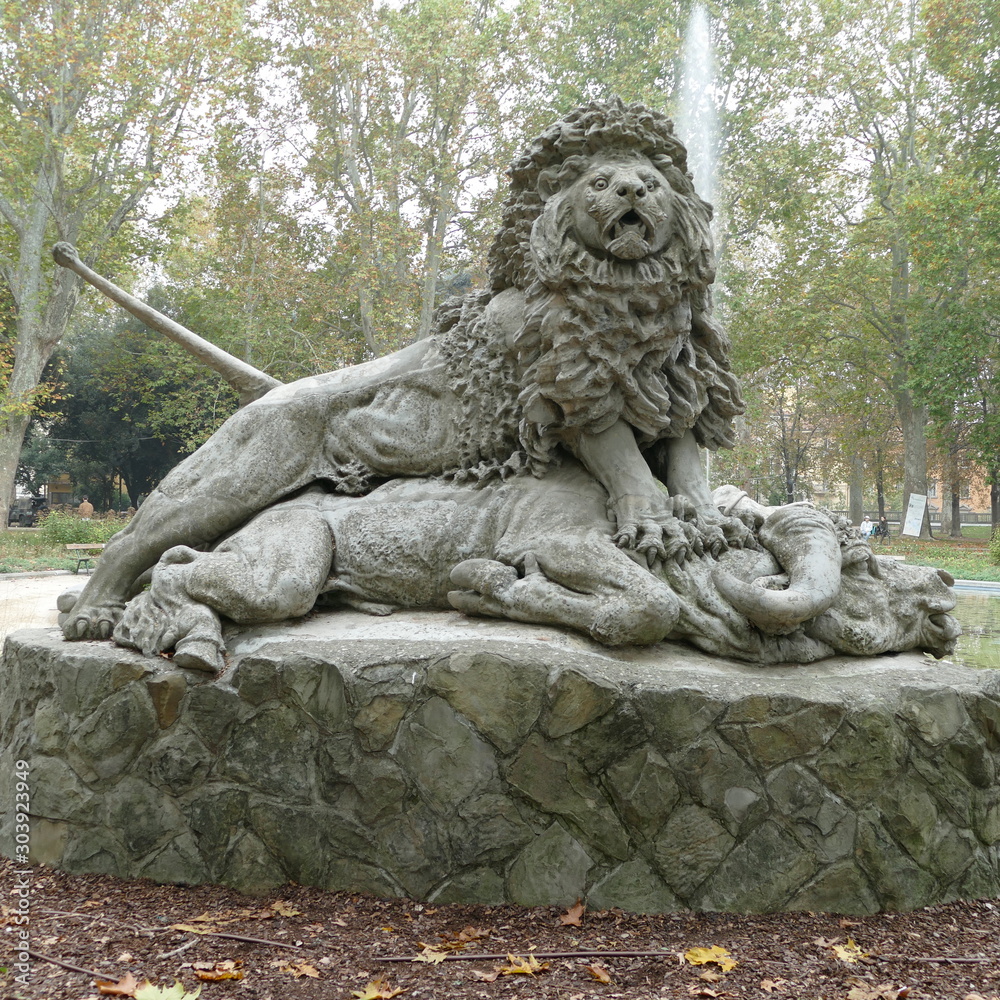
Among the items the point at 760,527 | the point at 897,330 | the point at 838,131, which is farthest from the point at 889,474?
the point at 760,527

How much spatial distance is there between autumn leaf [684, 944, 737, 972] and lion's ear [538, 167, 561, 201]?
8.21ft

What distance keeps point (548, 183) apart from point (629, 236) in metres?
0.45

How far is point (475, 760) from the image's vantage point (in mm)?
2762

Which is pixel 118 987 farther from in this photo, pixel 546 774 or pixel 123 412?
pixel 123 412

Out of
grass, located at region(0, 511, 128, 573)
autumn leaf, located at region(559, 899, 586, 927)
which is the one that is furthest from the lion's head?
grass, located at region(0, 511, 128, 573)

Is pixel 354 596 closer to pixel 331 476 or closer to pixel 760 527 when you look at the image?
pixel 331 476

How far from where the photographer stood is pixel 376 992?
7.36 feet

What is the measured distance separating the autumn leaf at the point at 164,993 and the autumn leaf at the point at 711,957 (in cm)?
125

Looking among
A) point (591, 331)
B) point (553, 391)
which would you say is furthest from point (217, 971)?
point (591, 331)

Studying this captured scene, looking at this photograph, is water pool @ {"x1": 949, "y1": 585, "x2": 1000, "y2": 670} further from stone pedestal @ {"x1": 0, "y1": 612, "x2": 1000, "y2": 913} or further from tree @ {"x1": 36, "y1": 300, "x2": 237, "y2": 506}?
tree @ {"x1": 36, "y1": 300, "x2": 237, "y2": 506}

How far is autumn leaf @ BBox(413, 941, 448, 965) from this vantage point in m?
2.43

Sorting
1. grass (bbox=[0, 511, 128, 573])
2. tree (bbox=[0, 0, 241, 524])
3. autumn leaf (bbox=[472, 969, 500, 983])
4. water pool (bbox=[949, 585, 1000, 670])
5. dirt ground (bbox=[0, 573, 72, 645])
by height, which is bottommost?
autumn leaf (bbox=[472, 969, 500, 983])

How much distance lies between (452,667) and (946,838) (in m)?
1.57

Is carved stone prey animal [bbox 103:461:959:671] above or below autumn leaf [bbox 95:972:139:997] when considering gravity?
above
